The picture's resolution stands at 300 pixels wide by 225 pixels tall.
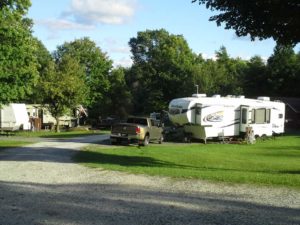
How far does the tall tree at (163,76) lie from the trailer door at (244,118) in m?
30.2

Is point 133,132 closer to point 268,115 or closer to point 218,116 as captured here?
point 218,116

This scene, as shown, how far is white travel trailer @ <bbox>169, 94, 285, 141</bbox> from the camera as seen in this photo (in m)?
37.5

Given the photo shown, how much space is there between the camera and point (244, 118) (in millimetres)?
41125

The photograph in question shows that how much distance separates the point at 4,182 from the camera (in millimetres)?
13344

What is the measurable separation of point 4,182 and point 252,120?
3056 centimetres

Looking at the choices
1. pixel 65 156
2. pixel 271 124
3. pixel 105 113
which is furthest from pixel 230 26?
pixel 105 113

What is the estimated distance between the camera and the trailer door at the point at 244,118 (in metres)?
41.0

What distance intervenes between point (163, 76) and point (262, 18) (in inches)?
2447

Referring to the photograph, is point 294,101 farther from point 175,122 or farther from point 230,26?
point 230,26

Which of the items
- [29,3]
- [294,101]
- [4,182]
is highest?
[29,3]

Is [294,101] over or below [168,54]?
below

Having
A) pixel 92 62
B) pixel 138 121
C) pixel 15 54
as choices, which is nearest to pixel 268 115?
pixel 138 121

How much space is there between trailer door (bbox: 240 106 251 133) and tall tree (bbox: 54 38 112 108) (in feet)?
144

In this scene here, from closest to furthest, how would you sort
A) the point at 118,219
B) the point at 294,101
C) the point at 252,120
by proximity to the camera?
the point at 118,219, the point at 252,120, the point at 294,101
